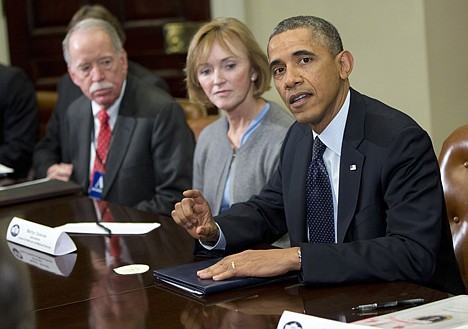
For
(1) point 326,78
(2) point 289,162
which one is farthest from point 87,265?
(1) point 326,78

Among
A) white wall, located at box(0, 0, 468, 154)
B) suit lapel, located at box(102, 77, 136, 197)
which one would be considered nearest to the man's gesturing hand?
suit lapel, located at box(102, 77, 136, 197)

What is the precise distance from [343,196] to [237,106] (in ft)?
4.10

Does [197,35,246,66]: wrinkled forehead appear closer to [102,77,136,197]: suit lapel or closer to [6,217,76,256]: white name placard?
[102,77,136,197]: suit lapel

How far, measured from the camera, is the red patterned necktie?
4.36 m

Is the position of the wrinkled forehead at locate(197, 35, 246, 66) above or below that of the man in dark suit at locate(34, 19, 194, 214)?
above

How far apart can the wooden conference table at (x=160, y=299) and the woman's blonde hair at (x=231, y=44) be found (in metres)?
1.10

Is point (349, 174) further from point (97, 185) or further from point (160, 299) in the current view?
point (97, 185)

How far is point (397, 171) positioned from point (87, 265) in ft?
3.24

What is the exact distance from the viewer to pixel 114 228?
10.3ft

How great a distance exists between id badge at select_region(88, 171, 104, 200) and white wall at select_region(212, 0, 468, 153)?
1.57 meters

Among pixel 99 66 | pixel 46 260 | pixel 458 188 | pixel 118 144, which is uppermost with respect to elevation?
pixel 99 66

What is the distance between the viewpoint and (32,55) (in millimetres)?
7168

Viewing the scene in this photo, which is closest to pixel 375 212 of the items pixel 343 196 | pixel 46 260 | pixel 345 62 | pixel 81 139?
pixel 343 196

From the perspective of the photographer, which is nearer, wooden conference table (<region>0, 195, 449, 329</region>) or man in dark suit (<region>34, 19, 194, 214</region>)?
wooden conference table (<region>0, 195, 449, 329</region>)
